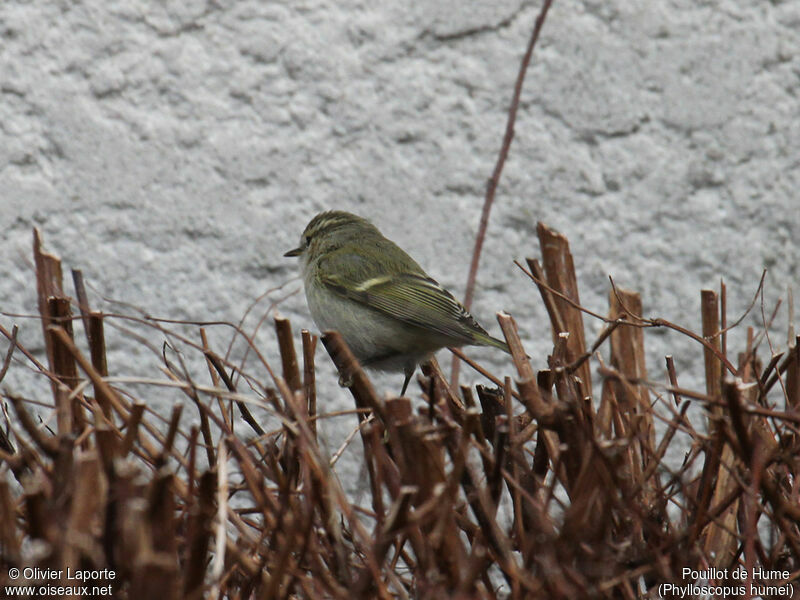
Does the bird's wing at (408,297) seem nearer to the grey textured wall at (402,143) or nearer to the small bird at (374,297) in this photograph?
the small bird at (374,297)

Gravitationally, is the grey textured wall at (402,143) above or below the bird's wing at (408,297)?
above

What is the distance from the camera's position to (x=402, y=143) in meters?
2.38

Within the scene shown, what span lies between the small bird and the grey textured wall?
76mm

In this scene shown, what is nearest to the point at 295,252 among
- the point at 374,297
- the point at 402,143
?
the point at 374,297

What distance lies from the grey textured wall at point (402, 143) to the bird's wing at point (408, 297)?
0.40 ft

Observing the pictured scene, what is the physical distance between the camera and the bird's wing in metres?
1.99

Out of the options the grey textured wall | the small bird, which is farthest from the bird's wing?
the grey textured wall

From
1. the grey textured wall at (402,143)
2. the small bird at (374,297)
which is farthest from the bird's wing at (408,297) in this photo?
the grey textured wall at (402,143)

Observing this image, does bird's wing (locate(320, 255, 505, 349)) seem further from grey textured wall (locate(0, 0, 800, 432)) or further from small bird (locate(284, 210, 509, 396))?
grey textured wall (locate(0, 0, 800, 432))

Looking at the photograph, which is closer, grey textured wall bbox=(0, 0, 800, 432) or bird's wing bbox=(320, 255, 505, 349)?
bird's wing bbox=(320, 255, 505, 349)

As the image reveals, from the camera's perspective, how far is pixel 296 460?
0.99 metres

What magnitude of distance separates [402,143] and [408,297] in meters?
0.41

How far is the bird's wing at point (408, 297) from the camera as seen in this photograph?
1.99 metres

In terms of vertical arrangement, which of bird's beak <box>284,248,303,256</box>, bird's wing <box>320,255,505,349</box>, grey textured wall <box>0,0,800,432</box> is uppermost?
grey textured wall <box>0,0,800,432</box>
